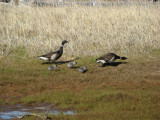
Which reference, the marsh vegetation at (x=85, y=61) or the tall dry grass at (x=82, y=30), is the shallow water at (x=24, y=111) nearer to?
the marsh vegetation at (x=85, y=61)

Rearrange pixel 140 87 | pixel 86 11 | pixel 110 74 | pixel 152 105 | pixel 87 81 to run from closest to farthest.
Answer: pixel 152 105 < pixel 140 87 < pixel 87 81 < pixel 110 74 < pixel 86 11

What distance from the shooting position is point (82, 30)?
15.1 metres

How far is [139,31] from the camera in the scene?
15.2 meters

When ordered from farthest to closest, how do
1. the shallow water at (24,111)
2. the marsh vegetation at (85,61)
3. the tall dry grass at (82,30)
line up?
the tall dry grass at (82,30) → the marsh vegetation at (85,61) → the shallow water at (24,111)

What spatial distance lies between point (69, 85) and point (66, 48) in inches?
173

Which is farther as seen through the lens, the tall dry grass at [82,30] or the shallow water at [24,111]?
the tall dry grass at [82,30]

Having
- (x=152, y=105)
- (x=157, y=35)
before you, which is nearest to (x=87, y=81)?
(x=152, y=105)

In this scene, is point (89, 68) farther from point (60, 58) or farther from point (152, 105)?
point (152, 105)

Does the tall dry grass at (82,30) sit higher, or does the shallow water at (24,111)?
the tall dry grass at (82,30)

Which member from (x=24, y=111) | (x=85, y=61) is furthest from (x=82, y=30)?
(x=24, y=111)

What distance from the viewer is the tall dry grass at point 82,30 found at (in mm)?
13586

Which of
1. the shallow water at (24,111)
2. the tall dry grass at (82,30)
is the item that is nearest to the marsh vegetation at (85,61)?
the tall dry grass at (82,30)

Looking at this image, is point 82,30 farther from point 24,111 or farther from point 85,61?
point 24,111

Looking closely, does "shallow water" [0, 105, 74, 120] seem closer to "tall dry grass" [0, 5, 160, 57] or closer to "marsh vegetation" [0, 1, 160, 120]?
"marsh vegetation" [0, 1, 160, 120]
